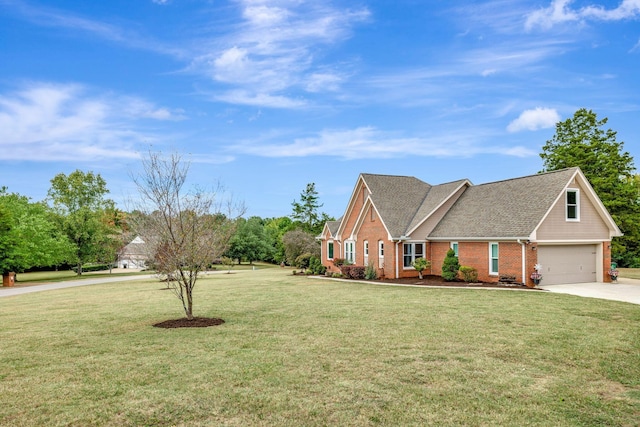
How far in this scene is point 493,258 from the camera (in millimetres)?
24250

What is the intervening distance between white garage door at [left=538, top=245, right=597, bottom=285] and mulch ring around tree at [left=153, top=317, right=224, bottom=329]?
1768cm

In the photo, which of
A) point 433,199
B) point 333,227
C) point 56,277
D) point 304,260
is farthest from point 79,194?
point 433,199

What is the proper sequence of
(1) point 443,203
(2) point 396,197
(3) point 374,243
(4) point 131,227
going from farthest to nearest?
(2) point 396,197
(3) point 374,243
(1) point 443,203
(4) point 131,227

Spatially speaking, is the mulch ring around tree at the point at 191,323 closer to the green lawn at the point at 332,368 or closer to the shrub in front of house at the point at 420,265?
the green lawn at the point at 332,368

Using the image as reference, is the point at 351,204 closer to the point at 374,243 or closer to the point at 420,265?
the point at 374,243

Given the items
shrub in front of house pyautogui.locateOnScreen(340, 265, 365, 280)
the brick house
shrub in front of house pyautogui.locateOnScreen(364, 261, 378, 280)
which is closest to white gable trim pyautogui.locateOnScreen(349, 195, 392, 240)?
the brick house

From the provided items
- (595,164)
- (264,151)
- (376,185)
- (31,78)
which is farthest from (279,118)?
(595,164)

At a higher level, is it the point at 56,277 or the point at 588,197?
the point at 588,197

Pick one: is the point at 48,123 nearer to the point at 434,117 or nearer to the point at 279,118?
the point at 279,118

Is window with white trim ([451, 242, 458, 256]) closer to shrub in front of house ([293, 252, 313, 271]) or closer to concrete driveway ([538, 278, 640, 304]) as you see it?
concrete driveway ([538, 278, 640, 304])

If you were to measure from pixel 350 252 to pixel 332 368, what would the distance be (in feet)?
85.9

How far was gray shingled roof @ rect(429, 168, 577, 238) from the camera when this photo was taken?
2317 centimetres

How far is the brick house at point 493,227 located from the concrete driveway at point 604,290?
1117 millimetres

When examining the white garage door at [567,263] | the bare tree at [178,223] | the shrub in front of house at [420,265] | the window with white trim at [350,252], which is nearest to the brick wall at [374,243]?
the window with white trim at [350,252]
